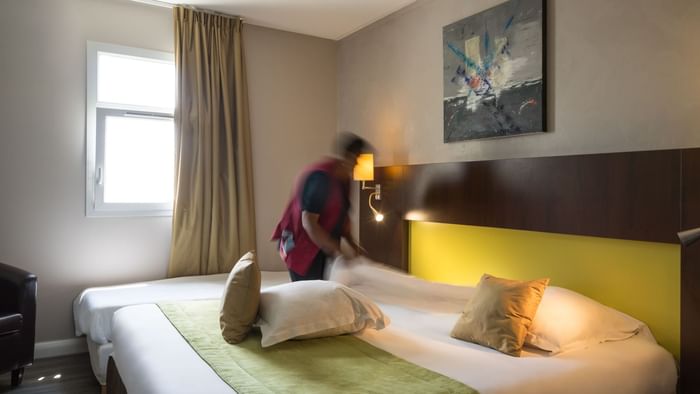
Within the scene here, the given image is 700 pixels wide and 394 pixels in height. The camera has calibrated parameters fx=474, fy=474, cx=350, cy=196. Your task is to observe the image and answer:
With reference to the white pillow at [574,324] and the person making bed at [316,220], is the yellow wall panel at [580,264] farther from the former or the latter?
the person making bed at [316,220]

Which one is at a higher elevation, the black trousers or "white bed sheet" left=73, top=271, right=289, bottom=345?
the black trousers

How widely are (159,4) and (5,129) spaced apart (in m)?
1.51

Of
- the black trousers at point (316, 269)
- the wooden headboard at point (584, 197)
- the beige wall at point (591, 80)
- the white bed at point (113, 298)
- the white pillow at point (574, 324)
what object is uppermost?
the beige wall at point (591, 80)

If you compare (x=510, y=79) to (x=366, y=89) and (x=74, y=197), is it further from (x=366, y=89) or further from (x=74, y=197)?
(x=74, y=197)

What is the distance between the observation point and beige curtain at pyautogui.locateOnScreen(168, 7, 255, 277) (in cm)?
395

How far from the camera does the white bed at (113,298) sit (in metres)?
2.90

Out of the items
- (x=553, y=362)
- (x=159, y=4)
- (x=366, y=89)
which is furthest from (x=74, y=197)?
(x=553, y=362)

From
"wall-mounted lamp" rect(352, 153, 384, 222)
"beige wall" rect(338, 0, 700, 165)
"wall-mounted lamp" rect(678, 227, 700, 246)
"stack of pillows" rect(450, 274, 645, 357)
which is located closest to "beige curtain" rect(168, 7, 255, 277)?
"wall-mounted lamp" rect(352, 153, 384, 222)

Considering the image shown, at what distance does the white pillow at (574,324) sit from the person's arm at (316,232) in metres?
1.17

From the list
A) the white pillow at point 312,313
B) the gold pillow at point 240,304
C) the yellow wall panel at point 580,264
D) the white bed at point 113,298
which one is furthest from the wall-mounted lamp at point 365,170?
the gold pillow at point 240,304

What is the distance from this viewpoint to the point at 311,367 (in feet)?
5.89

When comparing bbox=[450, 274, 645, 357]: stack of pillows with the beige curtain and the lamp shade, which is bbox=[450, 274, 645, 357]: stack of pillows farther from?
the beige curtain

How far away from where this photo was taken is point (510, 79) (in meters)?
2.89

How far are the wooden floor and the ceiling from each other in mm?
2829
